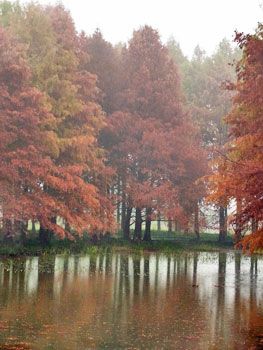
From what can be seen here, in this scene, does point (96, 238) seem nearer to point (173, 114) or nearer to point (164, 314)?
point (173, 114)

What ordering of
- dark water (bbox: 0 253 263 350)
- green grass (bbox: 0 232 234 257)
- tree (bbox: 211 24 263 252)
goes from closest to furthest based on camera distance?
dark water (bbox: 0 253 263 350) → tree (bbox: 211 24 263 252) → green grass (bbox: 0 232 234 257)

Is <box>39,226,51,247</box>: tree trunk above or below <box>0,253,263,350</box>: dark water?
above

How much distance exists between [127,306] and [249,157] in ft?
31.4

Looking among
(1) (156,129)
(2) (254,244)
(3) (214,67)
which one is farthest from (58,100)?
(3) (214,67)

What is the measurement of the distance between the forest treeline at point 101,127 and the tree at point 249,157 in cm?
7

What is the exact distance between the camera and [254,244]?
16422mm

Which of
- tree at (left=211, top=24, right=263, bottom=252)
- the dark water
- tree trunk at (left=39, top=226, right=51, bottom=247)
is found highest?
tree at (left=211, top=24, right=263, bottom=252)

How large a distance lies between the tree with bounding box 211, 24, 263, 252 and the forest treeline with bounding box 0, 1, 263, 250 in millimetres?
72

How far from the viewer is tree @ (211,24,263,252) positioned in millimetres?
15203

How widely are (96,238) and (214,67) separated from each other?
2209 centimetres

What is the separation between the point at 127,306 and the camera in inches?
613

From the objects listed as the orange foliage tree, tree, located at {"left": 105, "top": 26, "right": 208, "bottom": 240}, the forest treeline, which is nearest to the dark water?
the forest treeline

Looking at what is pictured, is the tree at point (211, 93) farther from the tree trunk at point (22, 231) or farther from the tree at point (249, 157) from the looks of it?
the tree at point (249, 157)

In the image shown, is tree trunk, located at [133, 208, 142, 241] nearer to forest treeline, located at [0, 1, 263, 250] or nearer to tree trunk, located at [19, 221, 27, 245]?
forest treeline, located at [0, 1, 263, 250]
